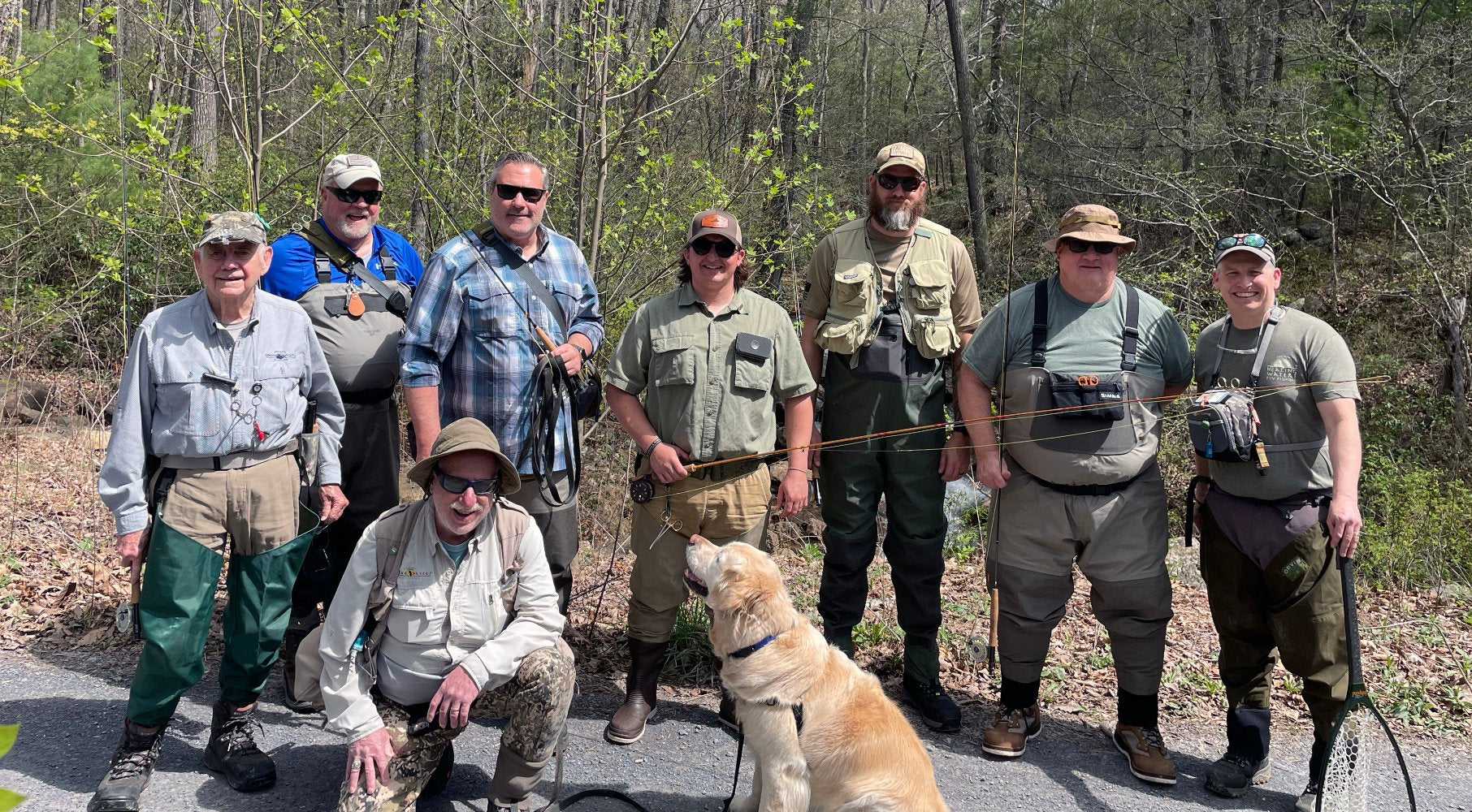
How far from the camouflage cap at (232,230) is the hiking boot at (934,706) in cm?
357

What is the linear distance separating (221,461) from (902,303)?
2.97 m

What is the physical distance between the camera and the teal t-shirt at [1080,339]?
4.22 m

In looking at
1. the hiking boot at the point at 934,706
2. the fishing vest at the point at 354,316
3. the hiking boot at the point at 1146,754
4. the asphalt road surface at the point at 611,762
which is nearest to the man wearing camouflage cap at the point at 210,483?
the asphalt road surface at the point at 611,762

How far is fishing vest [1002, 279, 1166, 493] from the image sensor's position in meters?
4.15

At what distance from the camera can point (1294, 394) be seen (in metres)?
3.93

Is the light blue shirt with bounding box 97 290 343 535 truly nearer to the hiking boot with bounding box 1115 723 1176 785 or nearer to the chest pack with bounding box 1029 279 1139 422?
the chest pack with bounding box 1029 279 1139 422

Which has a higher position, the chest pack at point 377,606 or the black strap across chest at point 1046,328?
the black strap across chest at point 1046,328

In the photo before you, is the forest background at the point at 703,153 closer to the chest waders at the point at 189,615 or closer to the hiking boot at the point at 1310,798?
the hiking boot at the point at 1310,798

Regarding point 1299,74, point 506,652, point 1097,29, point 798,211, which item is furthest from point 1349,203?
point 506,652

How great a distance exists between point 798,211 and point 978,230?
33.7 feet

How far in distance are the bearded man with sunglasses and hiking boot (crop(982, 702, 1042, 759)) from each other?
9.83 feet

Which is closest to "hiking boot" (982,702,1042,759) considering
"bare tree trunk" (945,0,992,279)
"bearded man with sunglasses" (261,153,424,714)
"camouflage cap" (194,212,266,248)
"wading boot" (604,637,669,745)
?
"wading boot" (604,637,669,745)

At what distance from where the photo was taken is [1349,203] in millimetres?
15852

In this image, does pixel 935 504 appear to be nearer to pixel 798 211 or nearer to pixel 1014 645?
pixel 1014 645
